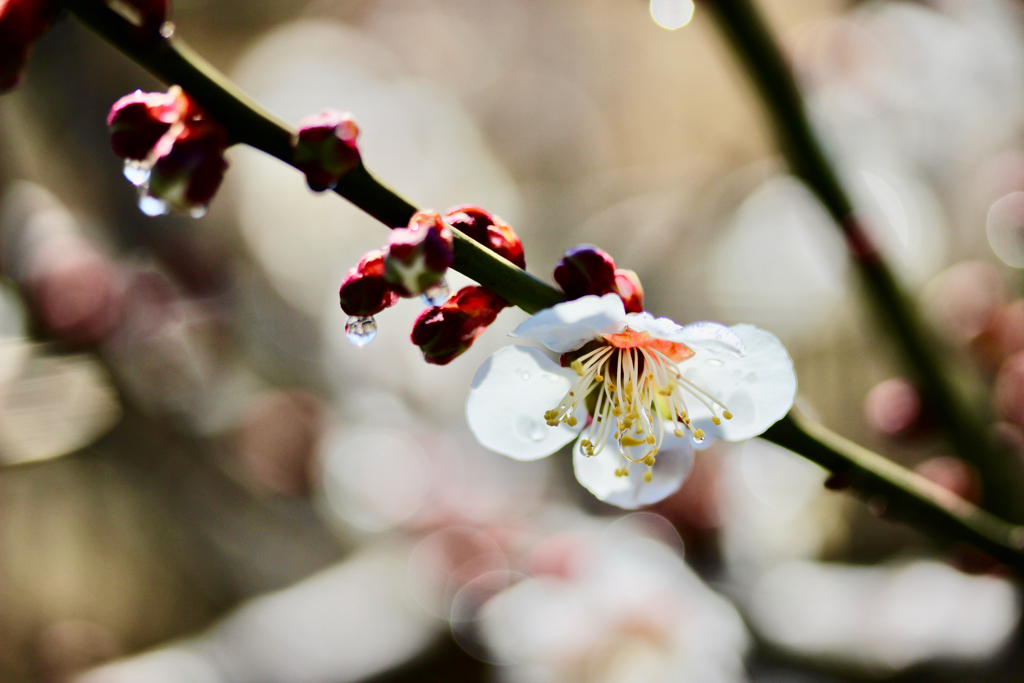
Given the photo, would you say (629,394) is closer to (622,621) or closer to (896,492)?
(896,492)

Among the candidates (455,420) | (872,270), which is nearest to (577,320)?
(872,270)

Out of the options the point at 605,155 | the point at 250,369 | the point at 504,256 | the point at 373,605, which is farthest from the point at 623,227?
the point at 504,256

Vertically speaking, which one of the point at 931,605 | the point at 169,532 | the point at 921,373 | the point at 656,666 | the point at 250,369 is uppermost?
the point at 921,373

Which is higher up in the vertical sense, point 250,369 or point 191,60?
point 250,369

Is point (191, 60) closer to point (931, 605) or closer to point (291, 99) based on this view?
point (931, 605)

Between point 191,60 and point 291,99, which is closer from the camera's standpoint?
point 191,60

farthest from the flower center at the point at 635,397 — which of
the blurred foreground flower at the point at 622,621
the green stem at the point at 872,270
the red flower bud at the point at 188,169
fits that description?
the blurred foreground flower at the point at 622,621
